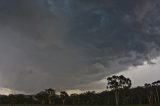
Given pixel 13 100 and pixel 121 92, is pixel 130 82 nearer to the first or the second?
pixel 121 92

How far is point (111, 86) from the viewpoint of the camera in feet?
478

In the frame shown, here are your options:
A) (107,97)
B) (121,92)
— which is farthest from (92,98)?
(121,92)

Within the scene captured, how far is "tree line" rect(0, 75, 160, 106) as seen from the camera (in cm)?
14941

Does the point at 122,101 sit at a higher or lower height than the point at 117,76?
lower

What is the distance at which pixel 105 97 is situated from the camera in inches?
7544

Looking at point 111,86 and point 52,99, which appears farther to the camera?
point 52,99

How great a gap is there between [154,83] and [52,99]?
63.6m

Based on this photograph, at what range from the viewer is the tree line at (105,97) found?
149413 millimetres

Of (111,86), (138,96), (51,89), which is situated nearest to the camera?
(111,86)

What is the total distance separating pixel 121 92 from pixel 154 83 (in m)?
19.0

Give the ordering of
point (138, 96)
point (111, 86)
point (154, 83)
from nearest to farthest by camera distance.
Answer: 1. point (111, 86)
2. point (154, 83)
3. point (138, 96)

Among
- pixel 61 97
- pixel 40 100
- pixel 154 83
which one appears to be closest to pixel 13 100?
pixel 40 100

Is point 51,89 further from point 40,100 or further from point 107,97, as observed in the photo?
point 107,97

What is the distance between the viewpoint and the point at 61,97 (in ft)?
614
